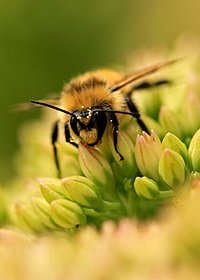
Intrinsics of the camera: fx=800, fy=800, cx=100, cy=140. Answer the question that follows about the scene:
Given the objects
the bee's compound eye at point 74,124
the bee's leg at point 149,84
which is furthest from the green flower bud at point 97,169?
the bee's leg at point 149,84

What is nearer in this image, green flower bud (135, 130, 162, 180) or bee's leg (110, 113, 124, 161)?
green flower bud (135, 130, 162, 180)

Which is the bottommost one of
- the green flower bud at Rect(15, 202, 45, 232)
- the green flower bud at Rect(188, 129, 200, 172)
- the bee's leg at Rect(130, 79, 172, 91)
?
the green flower bud at Rect(15, 202, 45, 232)

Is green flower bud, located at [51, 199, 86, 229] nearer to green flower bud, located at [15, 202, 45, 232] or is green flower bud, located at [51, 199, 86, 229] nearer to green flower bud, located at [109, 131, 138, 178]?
green flower bud, located at [15, 202, 45, 232]

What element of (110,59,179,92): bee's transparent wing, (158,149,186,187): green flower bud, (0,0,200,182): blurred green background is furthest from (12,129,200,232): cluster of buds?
(0,0,200,182): blurred green background

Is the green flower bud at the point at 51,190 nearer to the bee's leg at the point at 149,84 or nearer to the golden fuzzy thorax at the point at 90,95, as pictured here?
the golden fuzzy thorax at the point at 90,95

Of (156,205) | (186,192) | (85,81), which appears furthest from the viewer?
(85,81)

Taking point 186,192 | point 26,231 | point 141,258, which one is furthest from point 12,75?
point 141,258

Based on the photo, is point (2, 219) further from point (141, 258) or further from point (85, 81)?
point (141, 258)
